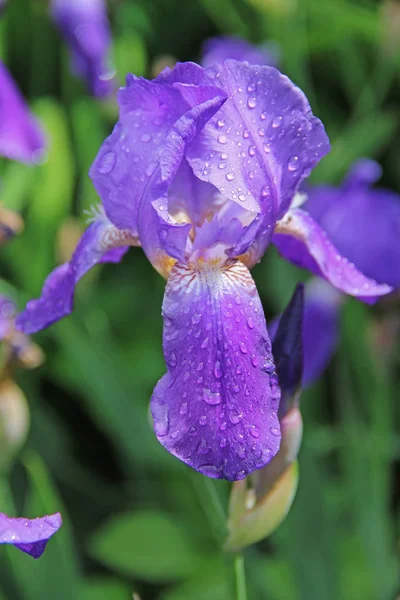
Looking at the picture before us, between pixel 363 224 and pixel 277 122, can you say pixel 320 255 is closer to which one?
pixel 277 122

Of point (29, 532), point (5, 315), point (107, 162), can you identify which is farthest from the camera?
point (5, 315)

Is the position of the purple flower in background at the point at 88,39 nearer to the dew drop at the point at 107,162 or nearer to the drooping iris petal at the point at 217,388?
the dew drop at the point at 107,162

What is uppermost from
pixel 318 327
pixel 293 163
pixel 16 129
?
pixel 293 163

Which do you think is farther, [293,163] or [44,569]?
[44,569]

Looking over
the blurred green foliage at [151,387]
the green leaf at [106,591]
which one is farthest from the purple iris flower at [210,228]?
the green leaf at [106,591]

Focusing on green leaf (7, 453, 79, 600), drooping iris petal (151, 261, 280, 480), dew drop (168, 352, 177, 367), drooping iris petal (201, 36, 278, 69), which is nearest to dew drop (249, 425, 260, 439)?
drooping iris petal (151, 261, 280, 480)

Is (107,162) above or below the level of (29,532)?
above

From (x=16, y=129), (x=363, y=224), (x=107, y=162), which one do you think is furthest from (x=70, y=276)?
(x=363, y=224)

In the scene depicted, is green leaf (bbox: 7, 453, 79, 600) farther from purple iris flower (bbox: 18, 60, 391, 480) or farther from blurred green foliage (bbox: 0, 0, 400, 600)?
purple iris flower (bbox: 18, 60, 391, 480)
